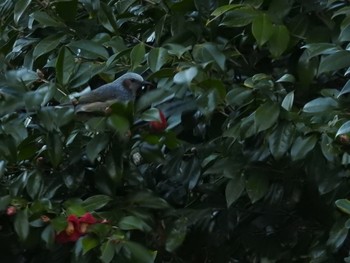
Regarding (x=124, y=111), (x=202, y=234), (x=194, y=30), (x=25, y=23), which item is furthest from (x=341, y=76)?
(x=25, y=23)

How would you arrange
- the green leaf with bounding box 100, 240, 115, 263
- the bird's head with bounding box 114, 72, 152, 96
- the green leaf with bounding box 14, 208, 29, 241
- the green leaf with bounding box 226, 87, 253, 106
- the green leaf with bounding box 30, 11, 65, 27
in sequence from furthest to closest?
the green leaf with bounding box 30, 11, 65, 27, the bird's head with bounding box 114, 72, 152, 96, the green leaf with bounding box 226, 87, 253, 106, the green leaf with bounding box 14, 208, 29, 241, the green leaf with bounding box 100, 240, 115, 263

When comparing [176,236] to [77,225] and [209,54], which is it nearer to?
[77,225]

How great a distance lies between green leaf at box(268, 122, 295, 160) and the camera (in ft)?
6.40

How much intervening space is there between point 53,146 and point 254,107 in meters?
0.49

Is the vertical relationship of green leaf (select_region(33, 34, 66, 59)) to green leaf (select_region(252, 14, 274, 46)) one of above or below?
below

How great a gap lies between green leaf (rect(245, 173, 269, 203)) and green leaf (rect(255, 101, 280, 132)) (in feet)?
0.56

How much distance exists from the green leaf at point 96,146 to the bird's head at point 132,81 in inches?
13.6

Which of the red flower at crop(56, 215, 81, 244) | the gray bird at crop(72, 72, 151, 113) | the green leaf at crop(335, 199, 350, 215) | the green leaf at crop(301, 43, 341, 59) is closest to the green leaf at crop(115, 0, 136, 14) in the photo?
the gray bird at crop(72, 72, 151, 113)

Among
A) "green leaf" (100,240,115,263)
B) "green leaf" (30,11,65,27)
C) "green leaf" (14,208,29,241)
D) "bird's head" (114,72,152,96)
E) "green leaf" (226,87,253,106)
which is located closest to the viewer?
"green leaf" (100,240,115,263)

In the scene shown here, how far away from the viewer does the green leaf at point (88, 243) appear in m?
1.84

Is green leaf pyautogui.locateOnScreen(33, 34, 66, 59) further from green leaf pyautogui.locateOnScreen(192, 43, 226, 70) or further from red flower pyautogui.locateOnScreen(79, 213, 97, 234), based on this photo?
red flower pyautogui.locateOnScreen(79, 213, 97, 234)

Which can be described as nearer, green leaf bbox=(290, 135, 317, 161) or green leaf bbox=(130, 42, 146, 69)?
green leaf bbox=(290, 135, 317, 161)

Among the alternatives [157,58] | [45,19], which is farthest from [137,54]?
[45,19]

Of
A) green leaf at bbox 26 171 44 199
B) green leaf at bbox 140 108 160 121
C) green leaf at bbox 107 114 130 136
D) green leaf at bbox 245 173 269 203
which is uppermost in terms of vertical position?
green leaf at bbox 107 114 130 136
